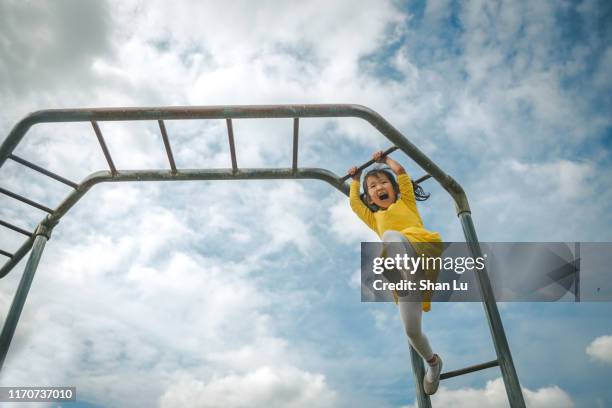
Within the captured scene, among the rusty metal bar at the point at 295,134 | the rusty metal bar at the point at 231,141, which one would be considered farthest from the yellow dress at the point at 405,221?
the rusty metal bar at the point at 231,141

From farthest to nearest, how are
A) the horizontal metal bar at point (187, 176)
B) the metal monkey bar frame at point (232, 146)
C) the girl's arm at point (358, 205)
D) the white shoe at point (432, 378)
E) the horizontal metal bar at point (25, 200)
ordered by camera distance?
the horizontal metal bar at point (187, 176), the horizontal metal bar at point (25, 200), the girl's arm at point (358, 205), the metal monkey bar frame at point (232, 146), the white shoe at point (432, 378)

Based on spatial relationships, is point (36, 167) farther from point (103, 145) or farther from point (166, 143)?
A: point (166, 143)

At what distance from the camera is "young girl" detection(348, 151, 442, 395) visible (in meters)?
2.75

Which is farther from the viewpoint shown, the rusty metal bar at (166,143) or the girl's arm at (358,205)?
the girl's arm at (358,205)

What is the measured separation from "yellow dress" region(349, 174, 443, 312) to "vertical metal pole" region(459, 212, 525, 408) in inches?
18.3

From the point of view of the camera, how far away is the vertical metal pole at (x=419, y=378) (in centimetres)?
320

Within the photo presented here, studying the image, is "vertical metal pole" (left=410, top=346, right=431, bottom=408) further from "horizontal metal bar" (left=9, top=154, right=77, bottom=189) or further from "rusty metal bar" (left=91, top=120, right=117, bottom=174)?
"horizontal metal bar" (left=9, top=154, right=77, bottom=189)

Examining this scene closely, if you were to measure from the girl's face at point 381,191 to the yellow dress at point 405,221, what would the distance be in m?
0.07

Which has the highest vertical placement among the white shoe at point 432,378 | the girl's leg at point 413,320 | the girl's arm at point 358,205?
the girl's arm at point 358,205

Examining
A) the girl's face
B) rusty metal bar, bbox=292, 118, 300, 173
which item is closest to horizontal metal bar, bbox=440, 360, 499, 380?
the girl's face

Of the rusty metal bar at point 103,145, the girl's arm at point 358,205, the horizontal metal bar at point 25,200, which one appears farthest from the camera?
the horizontal metal bar at point 25,200

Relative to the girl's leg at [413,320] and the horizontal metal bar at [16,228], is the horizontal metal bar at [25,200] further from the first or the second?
the girl's leg at [413,320]

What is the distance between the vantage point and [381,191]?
11.0ft

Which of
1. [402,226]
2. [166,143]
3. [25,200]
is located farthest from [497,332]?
[25,200]
